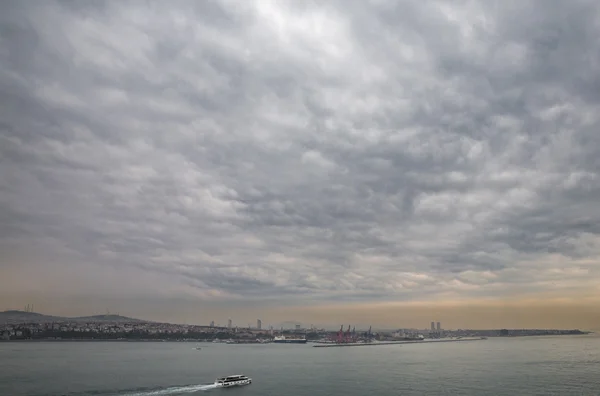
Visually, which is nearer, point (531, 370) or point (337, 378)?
point (337, 378)

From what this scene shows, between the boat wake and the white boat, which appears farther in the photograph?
the white boat

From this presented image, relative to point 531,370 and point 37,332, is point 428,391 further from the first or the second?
point 37,332

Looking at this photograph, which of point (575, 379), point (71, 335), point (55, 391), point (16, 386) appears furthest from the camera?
point (71, 335)

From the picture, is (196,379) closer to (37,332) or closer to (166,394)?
(166,394)

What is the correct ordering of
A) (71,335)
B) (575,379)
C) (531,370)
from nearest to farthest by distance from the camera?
(575,379)
(531,370)
(71,335)

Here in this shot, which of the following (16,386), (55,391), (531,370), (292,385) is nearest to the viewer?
(55,391)

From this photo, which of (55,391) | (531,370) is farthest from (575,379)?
(55,391)

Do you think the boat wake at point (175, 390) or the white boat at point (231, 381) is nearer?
the boat wake at point (175, 390)

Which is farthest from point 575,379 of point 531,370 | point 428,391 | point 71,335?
point 71,335

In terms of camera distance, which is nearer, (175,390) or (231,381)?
(175,390)

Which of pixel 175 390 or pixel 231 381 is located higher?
pixel 175 390
